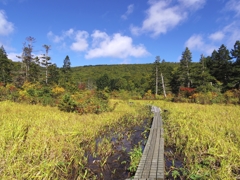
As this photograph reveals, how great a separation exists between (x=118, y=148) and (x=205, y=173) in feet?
10.6

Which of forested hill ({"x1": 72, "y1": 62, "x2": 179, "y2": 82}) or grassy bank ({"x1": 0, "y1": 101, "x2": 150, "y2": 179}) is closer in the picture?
grassy bank ({"x1": 0, "y1": 101, "x2": 150, "y2": 179})

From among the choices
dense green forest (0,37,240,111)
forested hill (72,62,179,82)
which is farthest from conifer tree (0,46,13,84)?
forested hill (72,62,179,82)

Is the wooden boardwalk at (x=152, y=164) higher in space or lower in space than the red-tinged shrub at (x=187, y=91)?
A: lower

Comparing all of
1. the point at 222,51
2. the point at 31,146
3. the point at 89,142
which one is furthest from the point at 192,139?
the point at 222,51

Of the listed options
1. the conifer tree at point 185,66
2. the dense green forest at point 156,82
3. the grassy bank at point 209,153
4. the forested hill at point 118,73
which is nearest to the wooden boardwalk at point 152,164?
the grassy bank at point 209,153

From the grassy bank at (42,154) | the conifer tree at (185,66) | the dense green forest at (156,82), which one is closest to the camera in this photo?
the grassy bank at (42,154)

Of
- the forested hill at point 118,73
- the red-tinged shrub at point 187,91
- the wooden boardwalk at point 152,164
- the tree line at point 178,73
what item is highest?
the forested hill at point 118,73

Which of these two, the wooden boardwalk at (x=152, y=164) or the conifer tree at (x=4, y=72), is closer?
the wooden boardwalk at (x=152, y=164)

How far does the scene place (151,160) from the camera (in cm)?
489

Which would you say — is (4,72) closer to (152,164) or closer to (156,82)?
(156,82)

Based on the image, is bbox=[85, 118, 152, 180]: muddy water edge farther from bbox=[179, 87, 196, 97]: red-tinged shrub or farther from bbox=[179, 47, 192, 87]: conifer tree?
bbox=[179, 47, 192, 87]: conifer tree

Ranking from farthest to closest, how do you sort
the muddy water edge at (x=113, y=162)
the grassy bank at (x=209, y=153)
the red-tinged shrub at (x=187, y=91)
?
1. the red-tinged shrub at (x=187, y=91)
2. the muddy water edge at (x=113, y=162)
3. the grassy bank at (x=209, y=153)

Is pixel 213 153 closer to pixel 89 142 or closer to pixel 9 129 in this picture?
pixel 89 142

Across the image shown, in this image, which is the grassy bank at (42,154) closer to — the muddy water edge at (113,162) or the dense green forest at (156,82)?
the muddy water edge at (113,162)
